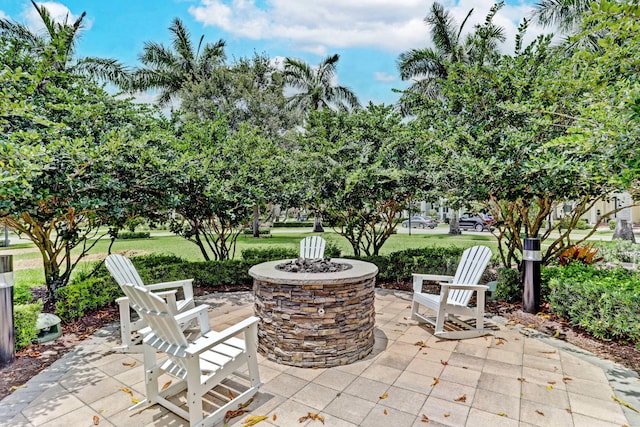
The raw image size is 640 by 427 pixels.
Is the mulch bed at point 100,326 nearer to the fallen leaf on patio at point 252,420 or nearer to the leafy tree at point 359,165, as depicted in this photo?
the fallen leaf on patio at point 252,420

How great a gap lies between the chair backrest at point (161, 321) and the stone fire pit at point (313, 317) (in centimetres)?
102

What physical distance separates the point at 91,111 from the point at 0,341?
2.67 metres

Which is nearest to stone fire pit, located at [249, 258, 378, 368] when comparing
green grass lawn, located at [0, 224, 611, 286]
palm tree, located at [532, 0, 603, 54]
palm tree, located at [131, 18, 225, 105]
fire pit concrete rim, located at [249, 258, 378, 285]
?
fire pit concrete rim, located at [249, 258, 378, 285]

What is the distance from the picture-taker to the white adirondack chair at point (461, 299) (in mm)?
3861

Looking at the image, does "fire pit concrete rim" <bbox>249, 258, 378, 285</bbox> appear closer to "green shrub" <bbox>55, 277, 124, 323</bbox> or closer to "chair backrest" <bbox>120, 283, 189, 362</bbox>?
"chair backrest" <bbox>120, 283, 189, 362</bbox>

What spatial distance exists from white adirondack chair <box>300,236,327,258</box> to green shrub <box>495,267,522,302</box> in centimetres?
285

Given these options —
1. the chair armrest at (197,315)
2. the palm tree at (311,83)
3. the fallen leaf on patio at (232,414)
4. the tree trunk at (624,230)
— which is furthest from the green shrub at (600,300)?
the palm tree at (311,83)

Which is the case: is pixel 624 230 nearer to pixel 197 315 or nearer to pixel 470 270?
pixel 470 270

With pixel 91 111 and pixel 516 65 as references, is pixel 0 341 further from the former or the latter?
pixel 516 65

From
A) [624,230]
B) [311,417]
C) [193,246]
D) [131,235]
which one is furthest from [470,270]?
[131,235]

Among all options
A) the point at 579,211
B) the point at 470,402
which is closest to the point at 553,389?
the point at 470,402

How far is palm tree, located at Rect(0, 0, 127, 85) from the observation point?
163 inches

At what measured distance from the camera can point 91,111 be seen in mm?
4184

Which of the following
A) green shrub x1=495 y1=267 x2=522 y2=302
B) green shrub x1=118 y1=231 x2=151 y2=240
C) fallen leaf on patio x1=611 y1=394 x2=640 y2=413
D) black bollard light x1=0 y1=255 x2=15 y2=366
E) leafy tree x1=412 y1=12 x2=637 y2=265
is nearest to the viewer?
fallen leaf on patio x1=611 y1=394 x2=640 y2=413
